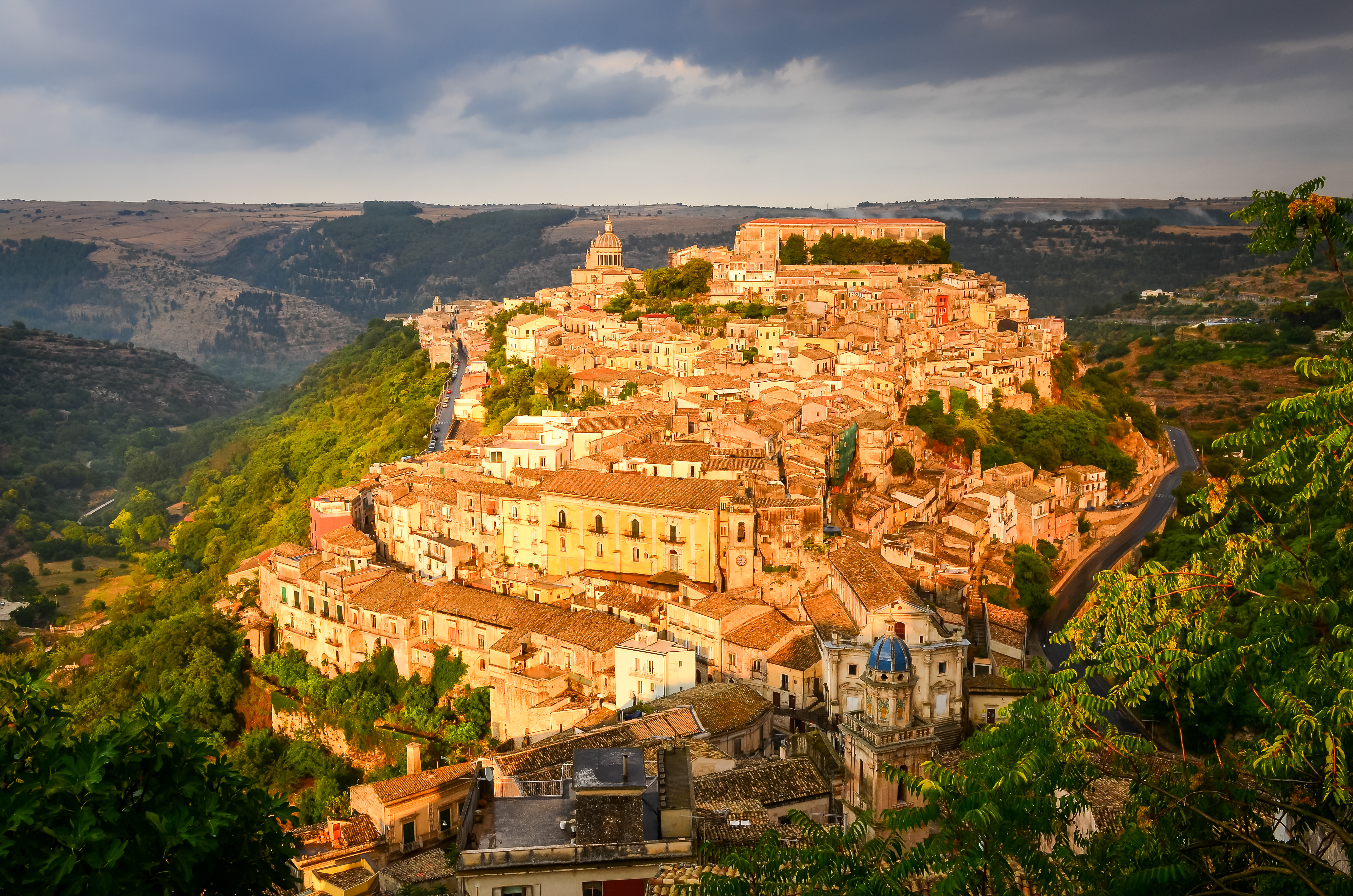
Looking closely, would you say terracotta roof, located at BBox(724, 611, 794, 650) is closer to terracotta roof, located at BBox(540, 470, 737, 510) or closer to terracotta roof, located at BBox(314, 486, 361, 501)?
terracotta roof, located at BBox(540, 470, 737, 510)

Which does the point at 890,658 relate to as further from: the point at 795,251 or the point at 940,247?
the point at 940,247

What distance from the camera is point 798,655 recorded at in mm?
26281

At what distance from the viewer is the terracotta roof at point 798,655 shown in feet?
84.5

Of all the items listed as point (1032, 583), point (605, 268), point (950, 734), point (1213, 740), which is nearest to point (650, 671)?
point (950, 734)

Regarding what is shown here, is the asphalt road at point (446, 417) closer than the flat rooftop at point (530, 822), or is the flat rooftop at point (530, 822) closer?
the flat rooftop at point (530, 822)

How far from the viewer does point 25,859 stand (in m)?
8.15

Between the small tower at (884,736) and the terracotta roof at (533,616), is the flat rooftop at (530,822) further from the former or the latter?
the terracotta roof at (533,616)

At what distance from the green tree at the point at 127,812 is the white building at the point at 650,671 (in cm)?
1516

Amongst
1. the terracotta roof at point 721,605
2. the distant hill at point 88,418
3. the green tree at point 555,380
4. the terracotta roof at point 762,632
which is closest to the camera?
the terracotta roof at point 762,632

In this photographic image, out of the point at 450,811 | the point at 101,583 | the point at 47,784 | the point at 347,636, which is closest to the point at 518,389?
the point at 347,636

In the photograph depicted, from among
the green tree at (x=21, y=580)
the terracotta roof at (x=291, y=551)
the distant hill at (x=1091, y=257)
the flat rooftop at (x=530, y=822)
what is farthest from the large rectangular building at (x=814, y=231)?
the distant hill at (x=1091, y=257)

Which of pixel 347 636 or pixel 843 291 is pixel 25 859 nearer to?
pixel 347 636

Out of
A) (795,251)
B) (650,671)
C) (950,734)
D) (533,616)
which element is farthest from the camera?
(795,251)

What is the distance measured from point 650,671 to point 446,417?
33.6m
